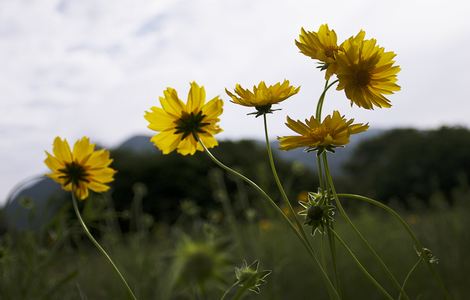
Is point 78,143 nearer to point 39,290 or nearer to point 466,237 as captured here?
point 39,290

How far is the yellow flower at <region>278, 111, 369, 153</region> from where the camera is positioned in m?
0.65

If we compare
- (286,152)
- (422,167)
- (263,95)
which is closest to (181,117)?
(263,95)

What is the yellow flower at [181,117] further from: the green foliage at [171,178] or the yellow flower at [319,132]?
the green foliage at [171,178]

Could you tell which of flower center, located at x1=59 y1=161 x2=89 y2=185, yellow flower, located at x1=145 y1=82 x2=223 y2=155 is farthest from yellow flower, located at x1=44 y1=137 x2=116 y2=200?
yellow flower, located at x1=145 y1=82 x2=223 y2=155

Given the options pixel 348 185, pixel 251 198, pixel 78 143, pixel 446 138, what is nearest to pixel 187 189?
pixel 251 198

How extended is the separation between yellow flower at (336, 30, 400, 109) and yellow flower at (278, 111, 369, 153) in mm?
51

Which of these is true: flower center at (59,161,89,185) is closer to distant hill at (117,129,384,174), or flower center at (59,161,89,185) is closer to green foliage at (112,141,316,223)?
distant hill at (117,129,384,174)

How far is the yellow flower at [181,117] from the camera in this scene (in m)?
0.76

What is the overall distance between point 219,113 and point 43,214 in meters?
0.84

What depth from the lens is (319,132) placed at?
26.0 inches

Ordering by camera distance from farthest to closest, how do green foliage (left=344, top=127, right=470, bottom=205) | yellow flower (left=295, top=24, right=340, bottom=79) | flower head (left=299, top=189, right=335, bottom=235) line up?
green foliage (left=344, top=127, right=470, bottom=205)
yellow flower (left=295, top=24, right=340, bottom=79)
flower head (left=299, top=189, right=335, bottom=235)

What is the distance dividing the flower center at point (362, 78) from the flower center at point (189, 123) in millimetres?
248

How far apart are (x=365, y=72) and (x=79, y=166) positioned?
1.70ft

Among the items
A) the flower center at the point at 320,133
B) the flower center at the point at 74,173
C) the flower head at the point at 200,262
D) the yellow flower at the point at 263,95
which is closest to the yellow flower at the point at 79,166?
the flower center at the point at 74,173
